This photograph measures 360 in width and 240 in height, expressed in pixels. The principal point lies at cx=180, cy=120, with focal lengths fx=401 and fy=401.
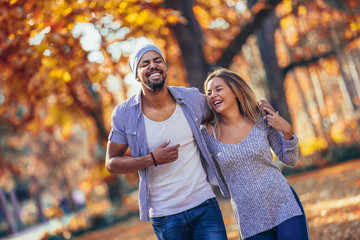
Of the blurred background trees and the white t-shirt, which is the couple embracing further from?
the blurred background trees

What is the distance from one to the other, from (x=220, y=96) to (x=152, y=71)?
0.65 meters

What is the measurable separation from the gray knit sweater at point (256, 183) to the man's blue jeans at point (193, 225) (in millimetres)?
206

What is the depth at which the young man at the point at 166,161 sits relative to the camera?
3332 mm

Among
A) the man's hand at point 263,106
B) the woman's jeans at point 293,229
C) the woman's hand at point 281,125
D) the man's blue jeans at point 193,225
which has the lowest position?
the woman's jeans at point 293,229

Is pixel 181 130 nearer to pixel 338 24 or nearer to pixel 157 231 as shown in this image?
pixel 157 231

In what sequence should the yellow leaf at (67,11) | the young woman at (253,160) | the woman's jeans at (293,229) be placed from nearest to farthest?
the woman's jeans at (293,229) < the young woman at (253,160) < the yellow leaf at (67,11)

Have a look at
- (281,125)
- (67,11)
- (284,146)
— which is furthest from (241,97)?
(67,11)

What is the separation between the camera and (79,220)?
17.0m

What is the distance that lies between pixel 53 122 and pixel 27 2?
36.5ft

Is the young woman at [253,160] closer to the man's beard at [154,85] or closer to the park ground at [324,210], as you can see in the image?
the man's beard at [154,85]

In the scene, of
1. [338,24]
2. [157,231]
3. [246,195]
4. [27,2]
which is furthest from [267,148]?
[338,24]

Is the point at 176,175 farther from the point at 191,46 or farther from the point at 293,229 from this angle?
the point at 191,46

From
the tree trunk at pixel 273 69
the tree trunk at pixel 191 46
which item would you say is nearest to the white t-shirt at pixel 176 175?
the tree trunk at pixel 191 46

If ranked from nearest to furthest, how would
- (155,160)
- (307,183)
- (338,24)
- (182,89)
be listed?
1. (155,160)
2. (182,89)
3. (307,183)
4. (338,24)
